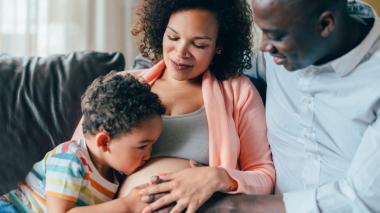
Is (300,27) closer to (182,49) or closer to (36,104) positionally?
(182,49)

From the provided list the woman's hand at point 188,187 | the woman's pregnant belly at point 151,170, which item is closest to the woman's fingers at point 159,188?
the woman's hand at point 188,187

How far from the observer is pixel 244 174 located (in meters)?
1.44

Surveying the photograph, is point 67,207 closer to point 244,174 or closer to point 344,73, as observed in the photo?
point 244,174

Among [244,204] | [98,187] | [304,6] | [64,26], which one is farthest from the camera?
[64,26]

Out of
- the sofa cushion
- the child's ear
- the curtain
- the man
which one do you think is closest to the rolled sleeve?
the man

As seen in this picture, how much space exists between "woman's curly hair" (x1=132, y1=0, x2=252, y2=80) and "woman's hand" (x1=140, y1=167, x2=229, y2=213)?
397 millimetres

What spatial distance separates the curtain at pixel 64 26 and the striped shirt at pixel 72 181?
1.01 m

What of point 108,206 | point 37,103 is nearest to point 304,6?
point 108,206

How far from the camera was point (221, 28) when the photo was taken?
1.61 metres

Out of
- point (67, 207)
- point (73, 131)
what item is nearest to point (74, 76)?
point (73, 131)

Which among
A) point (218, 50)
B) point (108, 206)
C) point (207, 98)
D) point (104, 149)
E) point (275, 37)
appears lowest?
point (108, 206)

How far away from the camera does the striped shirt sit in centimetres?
135

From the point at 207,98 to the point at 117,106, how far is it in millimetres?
318

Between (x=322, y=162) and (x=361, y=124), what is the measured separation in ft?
0.56
